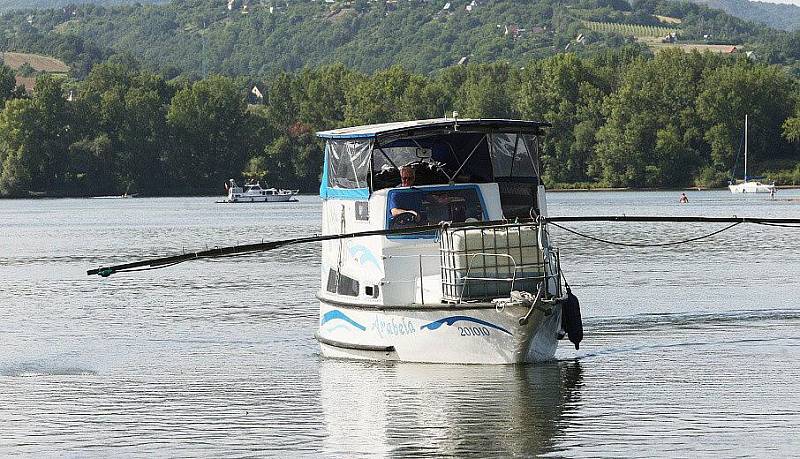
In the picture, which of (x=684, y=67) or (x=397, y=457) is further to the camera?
(x=684, y=67)

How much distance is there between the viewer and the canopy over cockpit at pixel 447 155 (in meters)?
28.1

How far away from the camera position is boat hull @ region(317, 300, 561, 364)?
84.8 feet

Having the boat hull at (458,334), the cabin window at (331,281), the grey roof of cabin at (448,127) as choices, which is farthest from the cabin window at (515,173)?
the cabin window at (331,281)

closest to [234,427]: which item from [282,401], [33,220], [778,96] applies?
[282,401]

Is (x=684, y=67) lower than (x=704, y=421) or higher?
higher

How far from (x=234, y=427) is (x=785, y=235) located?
197 ft

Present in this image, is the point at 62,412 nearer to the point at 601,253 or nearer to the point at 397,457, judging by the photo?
the point at 397,457

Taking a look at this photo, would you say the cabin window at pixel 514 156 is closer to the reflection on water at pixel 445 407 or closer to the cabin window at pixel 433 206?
the cabin window at pixel 433 206

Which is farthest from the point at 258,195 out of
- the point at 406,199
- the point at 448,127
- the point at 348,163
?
the point at 406,199

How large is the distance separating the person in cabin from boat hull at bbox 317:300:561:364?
1911 millimetres

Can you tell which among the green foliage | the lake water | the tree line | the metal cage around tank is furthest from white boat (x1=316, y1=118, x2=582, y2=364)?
the green foliage

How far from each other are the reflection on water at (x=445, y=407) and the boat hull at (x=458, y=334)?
23 centimetres

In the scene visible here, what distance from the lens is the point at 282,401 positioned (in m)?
25.4

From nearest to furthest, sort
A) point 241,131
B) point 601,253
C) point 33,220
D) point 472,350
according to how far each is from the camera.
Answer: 1. point 472,350
2. point 601,253
3. point 33,220
4. point 241,131
